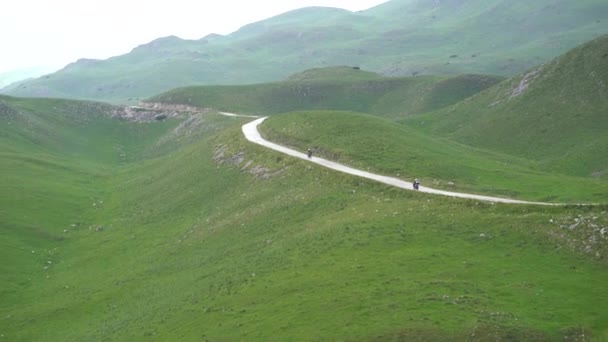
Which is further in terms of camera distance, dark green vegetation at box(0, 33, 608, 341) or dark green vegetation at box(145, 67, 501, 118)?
dark green vegetation at box(145, 67, 501, 118)

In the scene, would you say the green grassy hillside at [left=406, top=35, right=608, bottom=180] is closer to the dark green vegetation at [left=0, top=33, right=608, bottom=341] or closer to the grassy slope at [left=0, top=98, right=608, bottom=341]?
the dark green vegetation at [left=0, top=33, right=608, bottom=341]

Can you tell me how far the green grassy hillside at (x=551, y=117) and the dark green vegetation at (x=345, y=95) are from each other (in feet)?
97.1

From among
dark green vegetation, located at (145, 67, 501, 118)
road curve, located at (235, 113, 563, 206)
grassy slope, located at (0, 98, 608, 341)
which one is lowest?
grassy slope, located at (0, 98, 608, 341)

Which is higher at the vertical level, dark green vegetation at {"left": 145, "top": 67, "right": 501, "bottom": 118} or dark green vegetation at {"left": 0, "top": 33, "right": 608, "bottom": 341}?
dark green vegetation at {"left": 145, "top": 67, "right": 501, "bottom": 118}

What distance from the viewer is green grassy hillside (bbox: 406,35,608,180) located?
8888 cm

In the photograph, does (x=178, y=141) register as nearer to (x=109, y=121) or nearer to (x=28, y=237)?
(x=109, y=121)

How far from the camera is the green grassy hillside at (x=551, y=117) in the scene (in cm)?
8888

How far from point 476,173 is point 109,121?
124 meters

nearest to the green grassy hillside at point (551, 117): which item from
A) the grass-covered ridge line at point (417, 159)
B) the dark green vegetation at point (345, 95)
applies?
the grass-covered ridge line at point (417, 159)

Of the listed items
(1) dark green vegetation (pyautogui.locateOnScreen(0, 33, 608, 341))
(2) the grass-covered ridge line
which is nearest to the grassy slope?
(1) dark green vegetation (pyautogui.locateOnScreen(0, 33, 608, 341))

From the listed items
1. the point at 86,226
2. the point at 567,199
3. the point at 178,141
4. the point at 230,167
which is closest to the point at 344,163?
the point at 230,167

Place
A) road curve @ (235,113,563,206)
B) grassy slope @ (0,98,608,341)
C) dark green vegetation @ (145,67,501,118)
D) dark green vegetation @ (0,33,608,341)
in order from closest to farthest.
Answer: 1. grassy slope @ (0,98,608,341)
2. dark green vegetation @ (0,33,608,341)
3. road curve @ (235,113,563,206)
4. dark green vegetation @ (145,67,501,118)

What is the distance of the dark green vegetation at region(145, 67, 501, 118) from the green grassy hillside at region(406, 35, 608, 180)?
97.1 ft

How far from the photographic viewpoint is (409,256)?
132 feet
